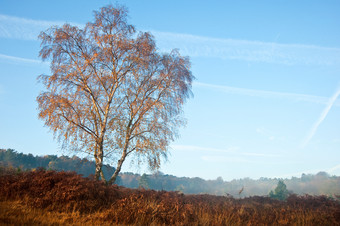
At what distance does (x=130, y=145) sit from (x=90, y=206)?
315 inches

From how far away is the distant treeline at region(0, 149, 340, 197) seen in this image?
81500 millimetres

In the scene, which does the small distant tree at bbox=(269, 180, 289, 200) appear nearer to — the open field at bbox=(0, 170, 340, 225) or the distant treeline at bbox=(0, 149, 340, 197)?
the distant treeline at bbox=(0, 149, 340, 197)

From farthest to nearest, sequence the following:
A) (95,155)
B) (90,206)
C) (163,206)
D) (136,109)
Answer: (136,109) < (95,155) < (163,206) < (90,206)

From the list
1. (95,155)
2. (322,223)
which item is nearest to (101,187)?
(95,155)

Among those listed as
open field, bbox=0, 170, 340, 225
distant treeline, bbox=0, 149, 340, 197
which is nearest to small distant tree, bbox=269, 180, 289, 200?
distant treeline, bbox=0, 149, 340, 197


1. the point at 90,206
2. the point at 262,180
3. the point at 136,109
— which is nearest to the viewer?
the point at 90,206

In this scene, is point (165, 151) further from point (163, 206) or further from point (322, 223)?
point (322, 223)

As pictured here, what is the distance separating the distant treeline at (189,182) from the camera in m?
81.5

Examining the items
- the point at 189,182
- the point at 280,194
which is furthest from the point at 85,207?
the point at 189,182

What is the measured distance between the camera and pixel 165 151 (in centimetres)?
1667

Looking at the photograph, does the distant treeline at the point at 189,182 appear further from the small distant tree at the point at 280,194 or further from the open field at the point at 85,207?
the open field at the point at 85,207

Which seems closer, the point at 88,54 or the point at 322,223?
the point at 322,223

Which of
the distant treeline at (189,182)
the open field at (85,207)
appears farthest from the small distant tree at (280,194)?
the open field at (85,207)

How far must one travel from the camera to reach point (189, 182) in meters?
163
